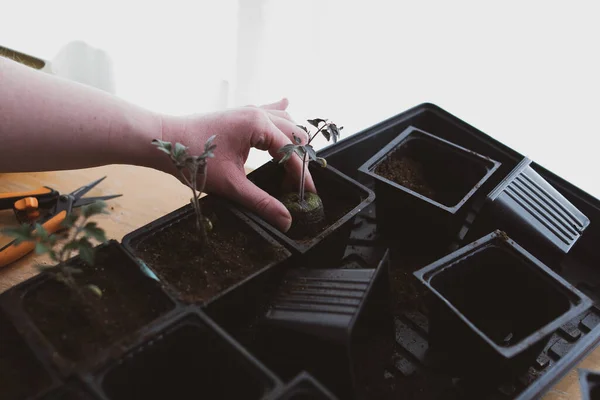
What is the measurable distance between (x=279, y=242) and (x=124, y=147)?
0.30m

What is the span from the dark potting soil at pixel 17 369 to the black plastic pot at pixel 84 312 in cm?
3

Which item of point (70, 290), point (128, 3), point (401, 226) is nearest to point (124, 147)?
point (70, 290)

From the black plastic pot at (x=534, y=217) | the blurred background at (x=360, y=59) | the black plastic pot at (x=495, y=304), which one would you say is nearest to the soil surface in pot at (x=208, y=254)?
the black plastic pot at (x=495, y=304)

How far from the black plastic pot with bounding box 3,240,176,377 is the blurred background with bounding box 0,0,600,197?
0.77 m

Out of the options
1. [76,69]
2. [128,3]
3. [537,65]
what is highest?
[537,65]

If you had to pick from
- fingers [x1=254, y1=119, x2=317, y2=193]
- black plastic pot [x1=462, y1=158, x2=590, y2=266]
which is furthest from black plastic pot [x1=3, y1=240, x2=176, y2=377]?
black plastic pot [x1=462, y1=158, x2=590, y2=266]

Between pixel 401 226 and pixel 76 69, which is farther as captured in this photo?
pixel 76 69

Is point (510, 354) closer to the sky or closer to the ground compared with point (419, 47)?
closer to the ground

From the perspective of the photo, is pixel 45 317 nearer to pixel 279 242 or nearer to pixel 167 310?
pixel 167 310

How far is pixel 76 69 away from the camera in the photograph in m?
1.64

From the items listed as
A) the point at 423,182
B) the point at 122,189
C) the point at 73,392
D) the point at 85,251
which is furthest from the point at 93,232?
the point at 423,182

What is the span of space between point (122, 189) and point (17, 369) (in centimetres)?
56

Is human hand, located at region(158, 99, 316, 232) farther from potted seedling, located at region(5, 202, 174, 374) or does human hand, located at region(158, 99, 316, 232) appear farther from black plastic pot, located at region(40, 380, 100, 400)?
black plastic pot, located at region(40, 380, 100, 400)

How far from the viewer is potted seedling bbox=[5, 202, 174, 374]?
57 cm
